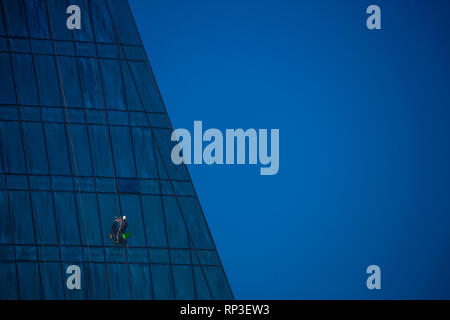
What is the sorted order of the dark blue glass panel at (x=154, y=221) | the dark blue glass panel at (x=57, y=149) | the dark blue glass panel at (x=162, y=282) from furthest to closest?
the dark blue glass panel at (x=154, y=221), the dark blue glass panel at (x=57, y=149), the dark blue glass panel at (x=162, y=282)

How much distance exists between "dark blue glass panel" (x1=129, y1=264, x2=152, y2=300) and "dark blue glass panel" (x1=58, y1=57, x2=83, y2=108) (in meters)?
9.63

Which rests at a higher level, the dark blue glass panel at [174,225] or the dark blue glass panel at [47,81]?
the dark blue glass panel at [47,81]

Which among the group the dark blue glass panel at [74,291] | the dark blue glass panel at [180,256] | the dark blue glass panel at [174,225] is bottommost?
the dark blue glass panel at [74,291]

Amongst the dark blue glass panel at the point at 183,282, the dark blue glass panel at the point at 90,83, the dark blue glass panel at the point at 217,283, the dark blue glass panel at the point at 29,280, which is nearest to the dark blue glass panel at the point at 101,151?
the dark blue glass panel at the point at 90,83

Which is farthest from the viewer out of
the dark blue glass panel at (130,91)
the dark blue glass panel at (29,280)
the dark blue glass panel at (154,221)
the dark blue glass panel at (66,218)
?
the dark blue glass panel at (130,91)

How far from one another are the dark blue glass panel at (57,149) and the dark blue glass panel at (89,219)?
69.4 inches

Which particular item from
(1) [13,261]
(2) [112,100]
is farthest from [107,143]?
(1) [13,261]

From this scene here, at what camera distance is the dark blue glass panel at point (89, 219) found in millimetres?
39531

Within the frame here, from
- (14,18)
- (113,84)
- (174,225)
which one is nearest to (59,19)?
(14,18)

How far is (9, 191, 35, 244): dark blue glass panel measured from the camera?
39.1 meters

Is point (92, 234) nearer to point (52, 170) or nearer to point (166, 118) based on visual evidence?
point (52, 170)

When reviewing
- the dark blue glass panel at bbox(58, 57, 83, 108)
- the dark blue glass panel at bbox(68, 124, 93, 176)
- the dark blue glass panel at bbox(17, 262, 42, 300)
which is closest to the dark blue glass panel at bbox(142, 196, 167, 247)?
the dark blue glass panel at bbox(68, 124, 93, 176)

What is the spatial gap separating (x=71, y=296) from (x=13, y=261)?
3.59 metres

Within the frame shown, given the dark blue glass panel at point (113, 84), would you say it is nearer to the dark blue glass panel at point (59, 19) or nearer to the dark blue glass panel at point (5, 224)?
the dark blue glass panel at point (59, 19)
